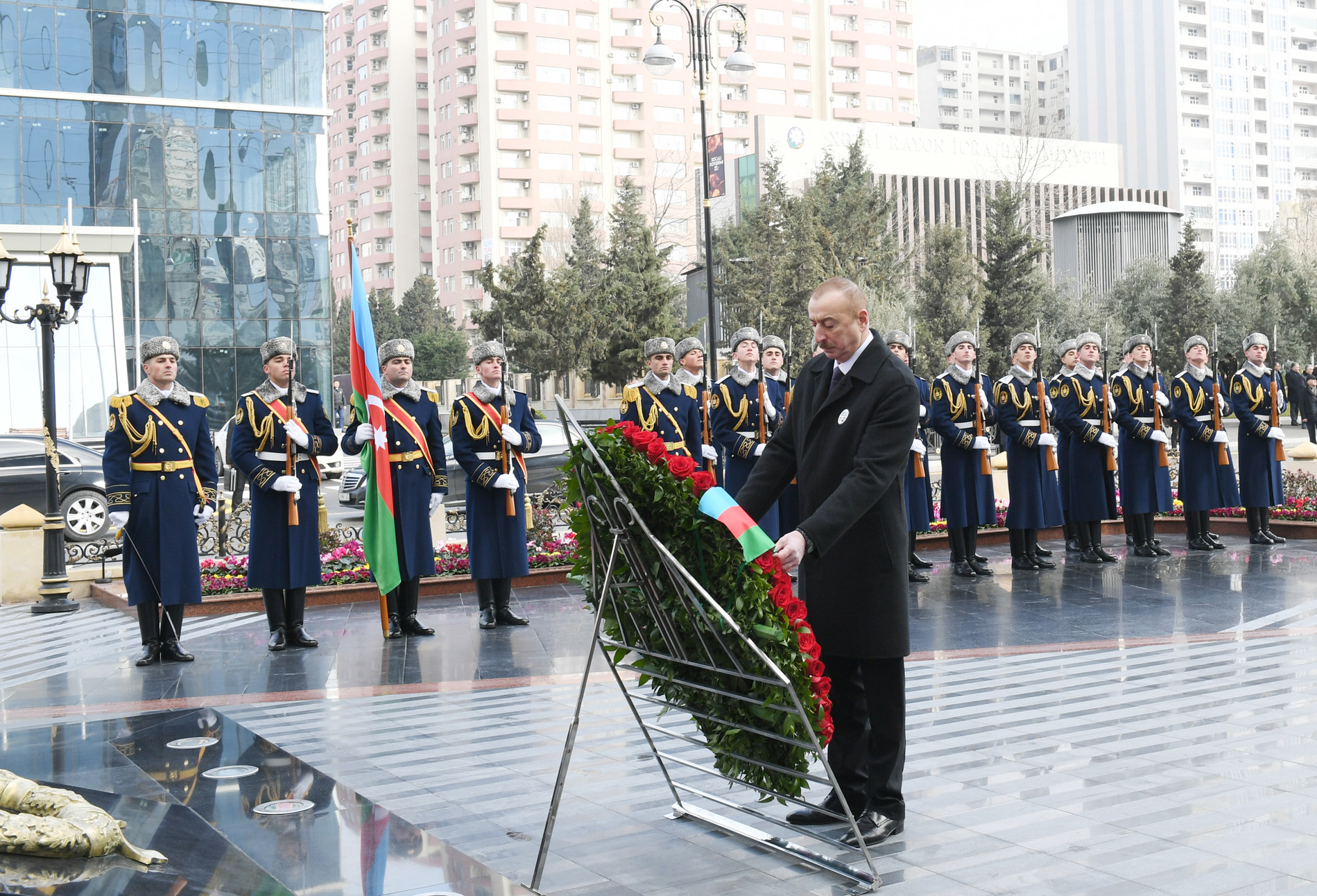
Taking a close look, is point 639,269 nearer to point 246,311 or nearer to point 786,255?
point 786,255

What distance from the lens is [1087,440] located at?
40.4 feet

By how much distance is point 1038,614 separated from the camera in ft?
31.2

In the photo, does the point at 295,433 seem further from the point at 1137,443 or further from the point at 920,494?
the point at 1137,443

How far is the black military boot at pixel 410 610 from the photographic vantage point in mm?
9477

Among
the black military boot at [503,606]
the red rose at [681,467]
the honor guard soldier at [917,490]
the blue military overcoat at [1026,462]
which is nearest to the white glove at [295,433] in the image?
the black military boot at [503,606]

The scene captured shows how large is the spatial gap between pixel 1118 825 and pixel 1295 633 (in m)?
4.53

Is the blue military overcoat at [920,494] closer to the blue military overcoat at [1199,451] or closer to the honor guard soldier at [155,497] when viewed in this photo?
the blue military overcoat at [1199,451]

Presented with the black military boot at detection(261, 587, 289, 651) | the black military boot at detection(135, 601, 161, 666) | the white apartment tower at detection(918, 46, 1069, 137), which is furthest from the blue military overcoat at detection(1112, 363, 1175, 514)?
the white apartment tower at detection(918, 46, 1069, 137)

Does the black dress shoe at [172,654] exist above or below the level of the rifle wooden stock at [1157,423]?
below

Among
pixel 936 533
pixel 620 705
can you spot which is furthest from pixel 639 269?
pixel 620 705

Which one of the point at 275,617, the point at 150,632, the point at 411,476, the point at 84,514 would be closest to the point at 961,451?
the point at 411,476

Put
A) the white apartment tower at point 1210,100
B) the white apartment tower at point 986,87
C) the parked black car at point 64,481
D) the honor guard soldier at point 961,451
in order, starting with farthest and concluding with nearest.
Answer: the white apartment tower at point 986,87 → the white apartment tower at point 1210,100 → the parked black car at point 64,481 → the honor guard soldier at point 961,451

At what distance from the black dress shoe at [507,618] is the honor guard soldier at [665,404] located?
196 centimetres

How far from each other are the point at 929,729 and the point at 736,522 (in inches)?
115
